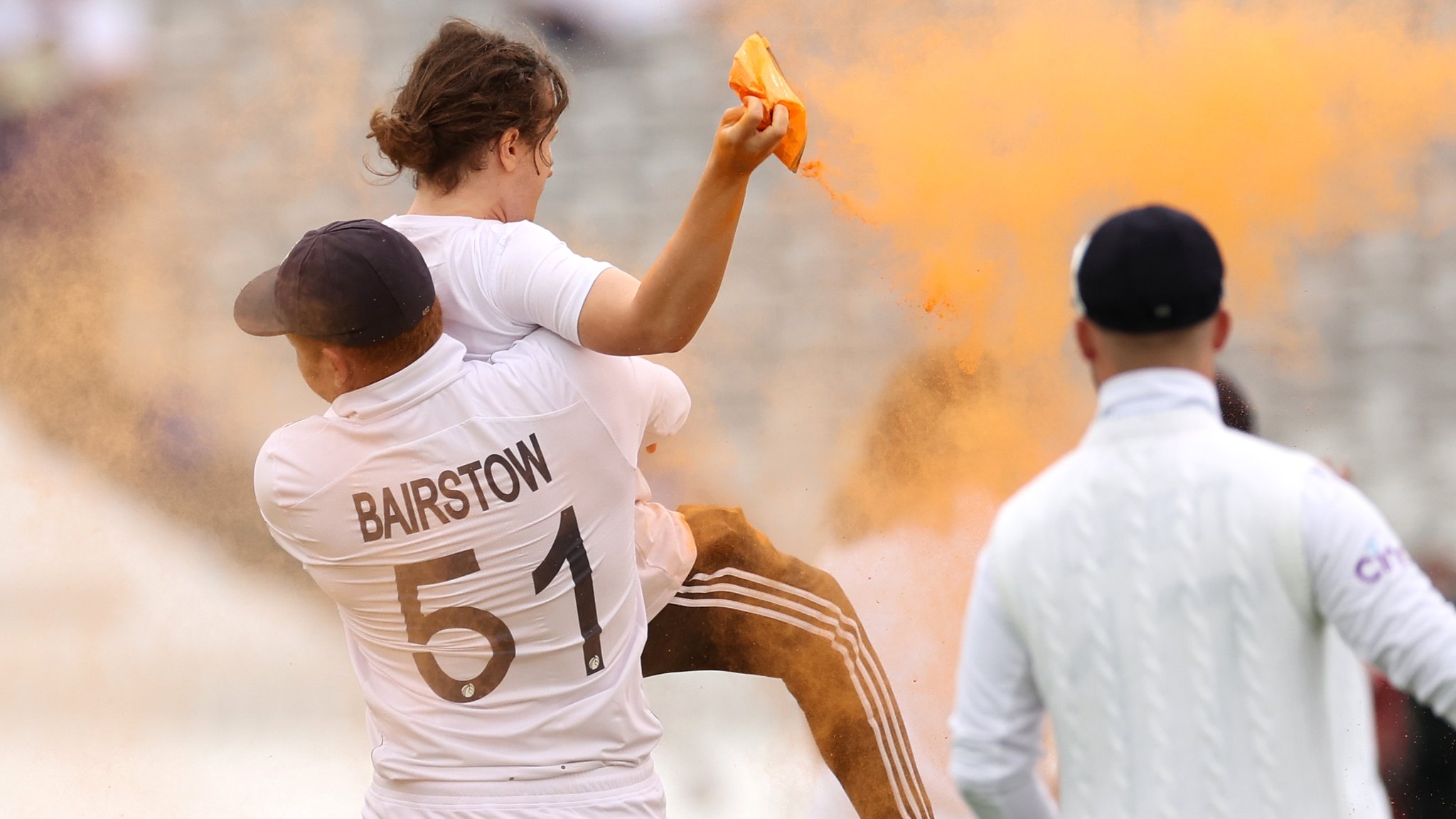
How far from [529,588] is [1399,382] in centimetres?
230

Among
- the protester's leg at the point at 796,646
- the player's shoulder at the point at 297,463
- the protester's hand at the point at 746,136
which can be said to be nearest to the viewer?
the protester's hand at the point at 746,136

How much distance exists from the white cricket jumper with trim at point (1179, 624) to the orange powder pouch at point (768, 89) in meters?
0.62

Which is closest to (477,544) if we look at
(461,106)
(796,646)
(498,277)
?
(498,277)

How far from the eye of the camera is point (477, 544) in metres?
2.00

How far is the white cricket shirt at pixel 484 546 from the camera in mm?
1976

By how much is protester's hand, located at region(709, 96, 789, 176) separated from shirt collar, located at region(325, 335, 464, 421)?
0.52 meters

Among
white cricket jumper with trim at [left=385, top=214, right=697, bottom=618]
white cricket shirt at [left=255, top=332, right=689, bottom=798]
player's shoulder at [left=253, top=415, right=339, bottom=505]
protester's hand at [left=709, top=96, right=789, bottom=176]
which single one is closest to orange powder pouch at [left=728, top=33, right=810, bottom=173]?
protester's hand at [left=709, top=96, right=789, bottom=176]

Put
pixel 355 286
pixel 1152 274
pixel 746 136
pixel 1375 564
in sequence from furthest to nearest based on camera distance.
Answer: pixel 355 286, pixel 746 136, pixel 1152 274, pixel 1375 564

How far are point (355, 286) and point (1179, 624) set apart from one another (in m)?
1.19

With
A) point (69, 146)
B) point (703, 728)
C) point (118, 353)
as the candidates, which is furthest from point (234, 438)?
point (703, 728)

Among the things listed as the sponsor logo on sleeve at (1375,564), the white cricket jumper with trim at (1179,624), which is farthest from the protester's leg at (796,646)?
the sponsor logo on sleeve at (1375,564)

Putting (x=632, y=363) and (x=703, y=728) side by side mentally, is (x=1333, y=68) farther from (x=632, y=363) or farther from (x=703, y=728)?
(x=703, y=728)

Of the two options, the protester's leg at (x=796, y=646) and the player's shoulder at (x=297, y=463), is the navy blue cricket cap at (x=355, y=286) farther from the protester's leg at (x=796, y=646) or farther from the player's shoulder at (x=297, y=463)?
the protester's leg at (x=796, y=646)

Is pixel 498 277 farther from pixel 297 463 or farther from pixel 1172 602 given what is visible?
pixel 1172 602
